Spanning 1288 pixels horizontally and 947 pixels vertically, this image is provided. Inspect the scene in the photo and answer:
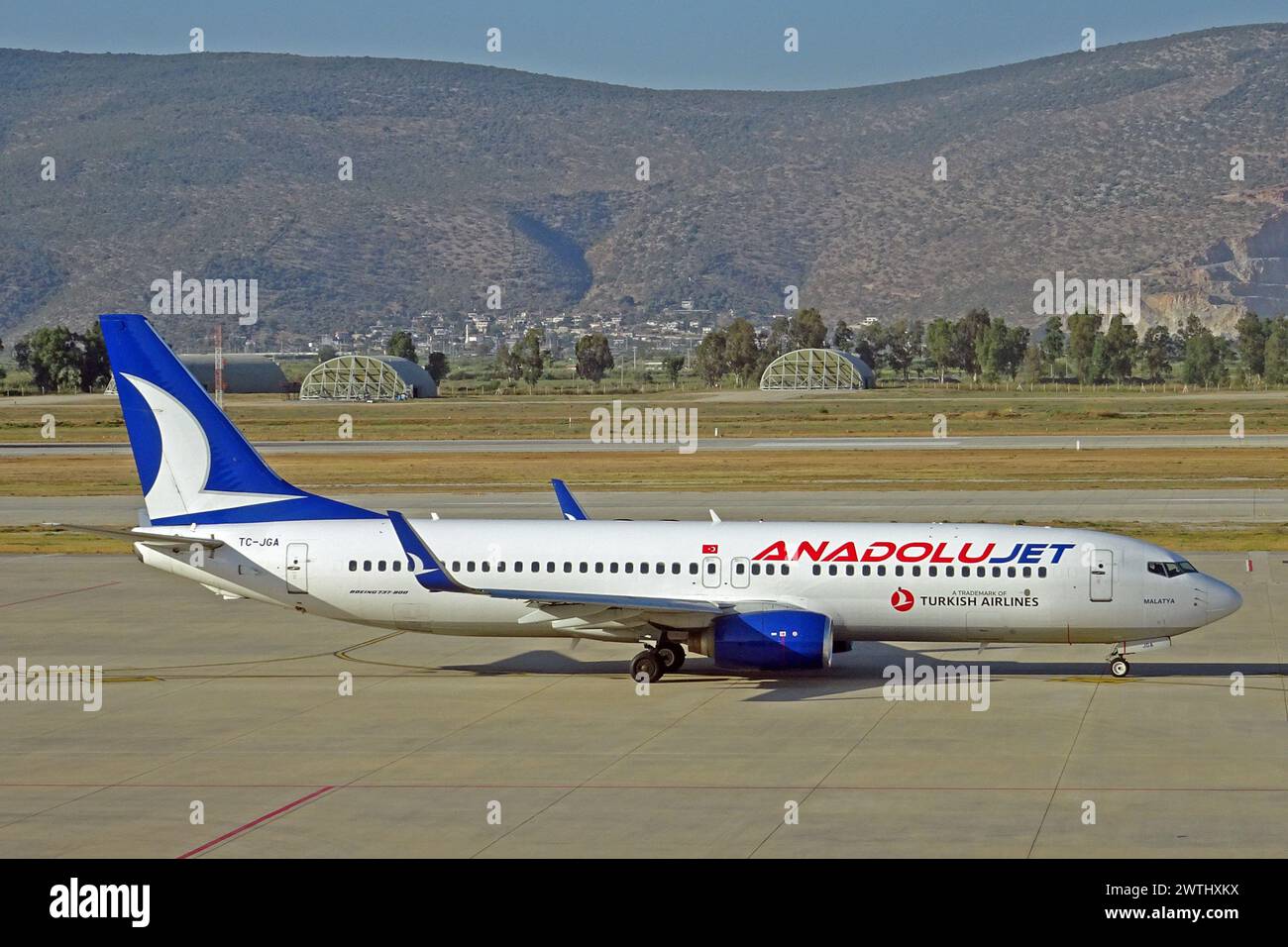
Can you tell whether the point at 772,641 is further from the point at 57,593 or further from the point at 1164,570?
the point at 57,593

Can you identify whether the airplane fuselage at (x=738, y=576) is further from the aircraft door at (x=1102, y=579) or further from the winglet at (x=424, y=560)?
the winglet at (x=424, y=560)

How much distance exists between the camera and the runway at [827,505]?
67.9 meters

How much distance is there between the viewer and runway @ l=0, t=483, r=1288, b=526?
2672 inches

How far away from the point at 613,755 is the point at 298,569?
10977mm

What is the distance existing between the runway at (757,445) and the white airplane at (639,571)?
229 feet

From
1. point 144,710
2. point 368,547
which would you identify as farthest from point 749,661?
point 144,710

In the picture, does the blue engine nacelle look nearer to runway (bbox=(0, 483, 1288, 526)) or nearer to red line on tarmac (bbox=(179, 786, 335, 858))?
red line on tarmac (bbox=(179, 786, 335, 858))

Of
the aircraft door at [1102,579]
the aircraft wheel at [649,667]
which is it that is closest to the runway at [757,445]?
the aircraft door at [1102,579]

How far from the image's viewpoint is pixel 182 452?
37812 millimetres

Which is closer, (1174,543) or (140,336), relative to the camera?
(140,336)

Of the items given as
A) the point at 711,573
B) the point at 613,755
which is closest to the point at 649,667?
the point at 711,573
